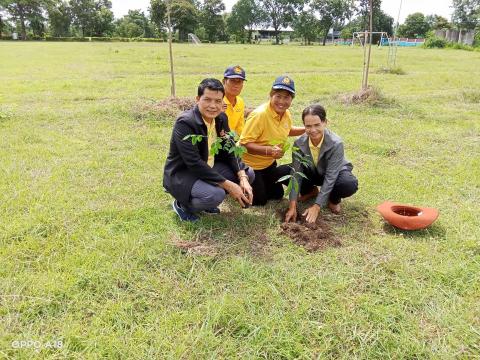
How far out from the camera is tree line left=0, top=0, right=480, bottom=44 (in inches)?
2024

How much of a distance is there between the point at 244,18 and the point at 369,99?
2397 inches

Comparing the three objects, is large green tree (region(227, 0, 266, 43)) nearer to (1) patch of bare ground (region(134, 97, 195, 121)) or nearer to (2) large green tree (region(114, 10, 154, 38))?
(2) large green tree (region(114, 10, 154, 38))

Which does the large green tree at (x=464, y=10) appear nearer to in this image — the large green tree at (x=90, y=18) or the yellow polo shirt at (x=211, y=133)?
the large green tree at (x=90, y=18)

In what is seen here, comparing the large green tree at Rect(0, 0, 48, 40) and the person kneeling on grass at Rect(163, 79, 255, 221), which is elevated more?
the large green tree at Rect(0, 0, 48, 40)

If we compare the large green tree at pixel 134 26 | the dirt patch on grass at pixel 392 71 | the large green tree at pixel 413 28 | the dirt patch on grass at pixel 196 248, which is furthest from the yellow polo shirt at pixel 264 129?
the large green tree at pixel 413 28

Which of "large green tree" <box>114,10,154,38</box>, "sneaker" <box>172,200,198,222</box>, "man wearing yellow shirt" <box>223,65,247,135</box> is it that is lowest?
"sneaker" <box>172,200,198,222</box>

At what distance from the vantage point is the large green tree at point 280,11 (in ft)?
222

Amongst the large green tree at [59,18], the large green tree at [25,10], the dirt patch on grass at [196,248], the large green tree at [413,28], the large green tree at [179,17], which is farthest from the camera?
the large green tree at [413,28]

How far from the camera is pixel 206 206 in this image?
2.88 meters

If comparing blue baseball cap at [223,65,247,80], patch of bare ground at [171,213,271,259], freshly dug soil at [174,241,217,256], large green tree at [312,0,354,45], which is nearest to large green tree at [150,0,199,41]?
large green tree at [312,0,354,45]

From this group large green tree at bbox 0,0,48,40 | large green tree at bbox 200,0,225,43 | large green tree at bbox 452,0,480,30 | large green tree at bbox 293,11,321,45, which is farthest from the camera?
large green tree at bbox 293,11,321,45

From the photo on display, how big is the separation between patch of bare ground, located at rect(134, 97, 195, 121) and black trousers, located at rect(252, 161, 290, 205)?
128 inches

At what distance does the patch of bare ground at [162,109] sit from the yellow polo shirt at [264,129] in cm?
323

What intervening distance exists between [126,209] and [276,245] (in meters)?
1.28
